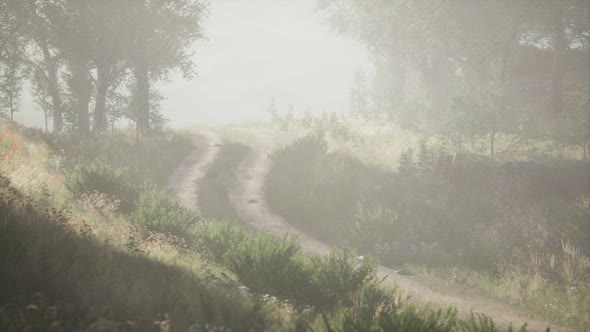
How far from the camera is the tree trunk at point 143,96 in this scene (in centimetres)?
2144

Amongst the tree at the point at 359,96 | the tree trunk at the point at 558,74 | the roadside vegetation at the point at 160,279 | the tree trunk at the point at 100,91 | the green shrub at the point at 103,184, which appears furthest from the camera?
the tree at the point at 359,96

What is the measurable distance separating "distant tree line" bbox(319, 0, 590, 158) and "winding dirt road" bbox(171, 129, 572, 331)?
10086 millimetres

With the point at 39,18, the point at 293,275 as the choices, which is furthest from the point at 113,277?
the point at 39,18

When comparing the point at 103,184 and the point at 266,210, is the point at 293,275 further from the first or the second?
the point at 266,210

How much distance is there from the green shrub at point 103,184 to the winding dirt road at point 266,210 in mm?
2555

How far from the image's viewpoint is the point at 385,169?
18203 millimetres

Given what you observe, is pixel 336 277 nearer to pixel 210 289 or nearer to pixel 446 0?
pixel 210 289

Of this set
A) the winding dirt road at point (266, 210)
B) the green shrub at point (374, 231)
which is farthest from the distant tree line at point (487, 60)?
the winding dirt road at point (266, 210)

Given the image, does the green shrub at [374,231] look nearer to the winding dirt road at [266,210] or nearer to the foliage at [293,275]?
the winding dirt road at [266,210]

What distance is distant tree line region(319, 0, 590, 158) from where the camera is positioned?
1909 cm

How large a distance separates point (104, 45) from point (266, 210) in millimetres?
12969

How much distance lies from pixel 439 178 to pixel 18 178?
50.1 feet

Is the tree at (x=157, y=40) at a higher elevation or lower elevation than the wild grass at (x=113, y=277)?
higher

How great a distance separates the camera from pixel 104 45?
20.0 meters
